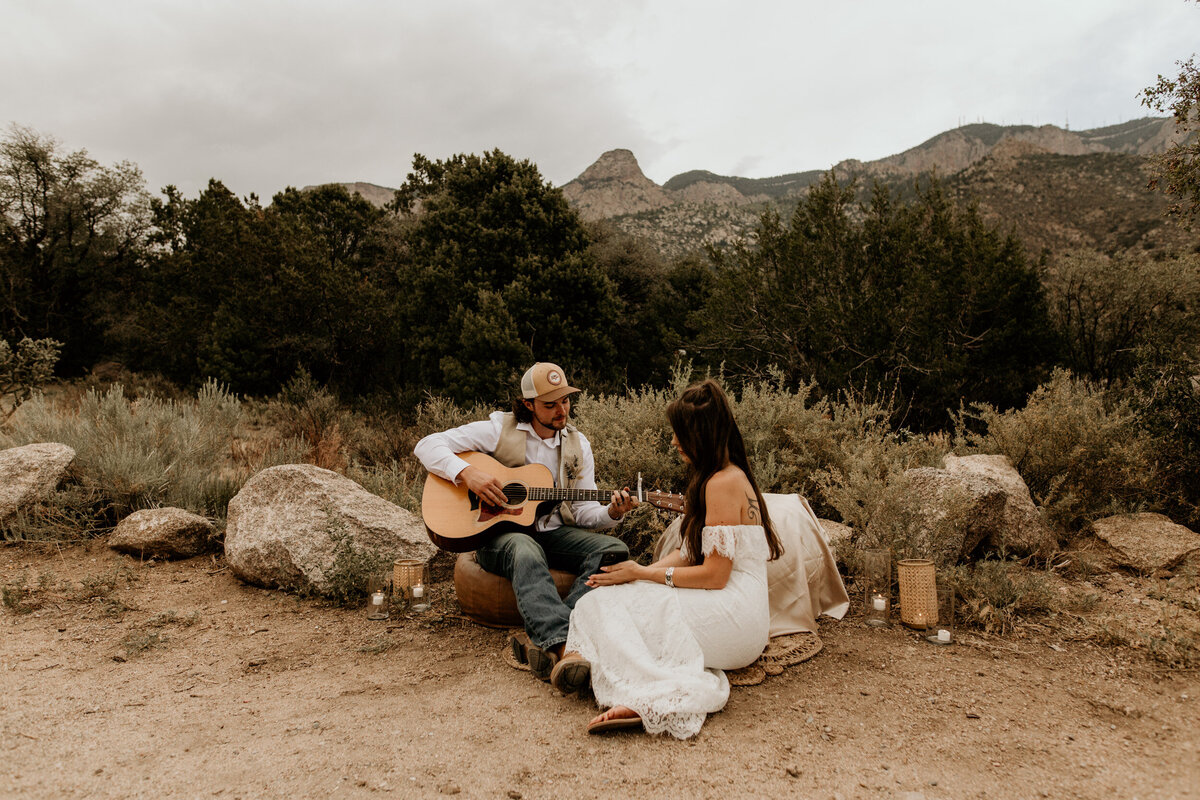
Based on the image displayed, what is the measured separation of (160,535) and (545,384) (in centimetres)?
352

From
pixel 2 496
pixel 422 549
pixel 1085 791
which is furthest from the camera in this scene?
pixel 2 496

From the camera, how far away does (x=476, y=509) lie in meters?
3.80

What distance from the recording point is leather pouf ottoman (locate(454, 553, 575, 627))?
12.6ft

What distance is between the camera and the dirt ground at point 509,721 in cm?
225

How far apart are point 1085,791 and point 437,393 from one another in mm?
14244

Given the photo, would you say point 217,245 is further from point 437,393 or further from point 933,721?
point 933,721

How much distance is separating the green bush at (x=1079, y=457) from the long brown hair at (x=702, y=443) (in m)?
3.12

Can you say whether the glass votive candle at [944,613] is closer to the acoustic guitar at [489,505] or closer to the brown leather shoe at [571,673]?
the acoustic guitar at [489,505]

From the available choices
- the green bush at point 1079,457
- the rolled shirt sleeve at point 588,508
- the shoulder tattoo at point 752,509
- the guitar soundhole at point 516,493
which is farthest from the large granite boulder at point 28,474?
the green bush at point 1079,457

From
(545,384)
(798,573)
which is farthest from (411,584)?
(798,573)

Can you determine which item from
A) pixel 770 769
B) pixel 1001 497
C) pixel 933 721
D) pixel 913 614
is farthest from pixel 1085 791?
pixel 1001 497

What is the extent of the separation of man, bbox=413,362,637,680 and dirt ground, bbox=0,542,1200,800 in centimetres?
54

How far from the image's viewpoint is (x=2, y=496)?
5.30 metres

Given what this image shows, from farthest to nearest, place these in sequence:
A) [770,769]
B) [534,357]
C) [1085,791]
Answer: [534,357] < [770,769] < [1085,791]
